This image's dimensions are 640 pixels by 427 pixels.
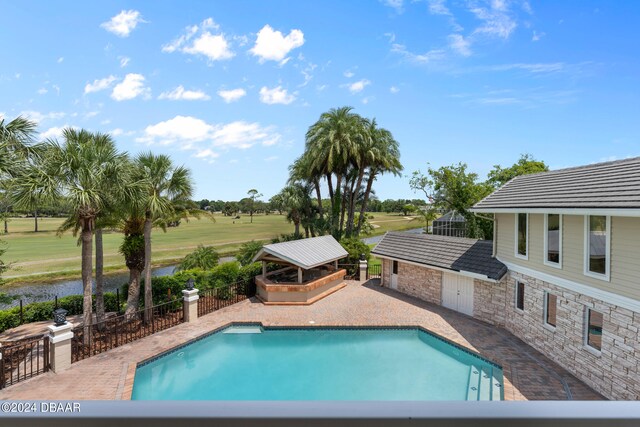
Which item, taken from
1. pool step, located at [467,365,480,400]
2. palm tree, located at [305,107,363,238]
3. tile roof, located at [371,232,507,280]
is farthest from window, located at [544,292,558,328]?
palm tree, located at [305,107,363,238]

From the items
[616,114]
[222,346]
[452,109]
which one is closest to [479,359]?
[222,346]

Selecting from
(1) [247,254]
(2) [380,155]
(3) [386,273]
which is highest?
(2) [380,155]

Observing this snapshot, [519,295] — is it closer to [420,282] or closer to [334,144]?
[420,282]

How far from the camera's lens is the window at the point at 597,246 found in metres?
8.96

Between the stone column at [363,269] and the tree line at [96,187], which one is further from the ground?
the tree line at [96,187]

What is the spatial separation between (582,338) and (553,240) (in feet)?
9.97

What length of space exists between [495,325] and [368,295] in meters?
6.39

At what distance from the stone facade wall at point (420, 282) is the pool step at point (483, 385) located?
5.98 meters

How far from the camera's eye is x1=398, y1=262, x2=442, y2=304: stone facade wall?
1669 centimetres

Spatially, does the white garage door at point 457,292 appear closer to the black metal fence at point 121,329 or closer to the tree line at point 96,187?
the black metal fence at point 121,329

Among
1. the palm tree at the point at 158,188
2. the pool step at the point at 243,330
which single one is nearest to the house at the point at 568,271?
the pool step at the point at 243,330

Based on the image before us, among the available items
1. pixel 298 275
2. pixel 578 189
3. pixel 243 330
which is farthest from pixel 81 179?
pixel 578 189

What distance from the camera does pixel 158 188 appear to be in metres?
13.1

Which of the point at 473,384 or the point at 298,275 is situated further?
the point at 298,275
